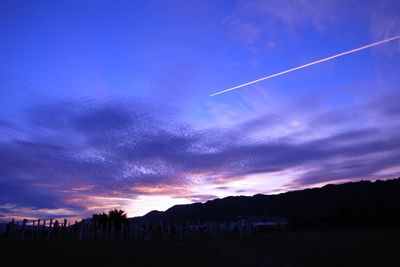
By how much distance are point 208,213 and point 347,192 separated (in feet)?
152

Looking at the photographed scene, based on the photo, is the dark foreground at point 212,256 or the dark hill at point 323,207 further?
the dark hill at point 323,207

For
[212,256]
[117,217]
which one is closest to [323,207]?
[117,217]

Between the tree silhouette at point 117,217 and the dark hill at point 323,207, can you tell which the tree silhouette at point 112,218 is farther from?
the dark hill at point 323,207

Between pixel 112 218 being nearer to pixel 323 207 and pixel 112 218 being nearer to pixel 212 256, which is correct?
pixel 212 256

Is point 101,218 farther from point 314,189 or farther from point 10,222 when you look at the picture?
point 314,189

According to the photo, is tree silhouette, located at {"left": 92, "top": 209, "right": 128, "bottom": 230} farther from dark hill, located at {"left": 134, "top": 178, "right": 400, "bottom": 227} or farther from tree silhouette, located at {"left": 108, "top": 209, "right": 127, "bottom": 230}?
dark hill, located at {"left": 134, "top": 178, "right": 400, "bottom": 227}

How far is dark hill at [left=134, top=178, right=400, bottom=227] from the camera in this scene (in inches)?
2179

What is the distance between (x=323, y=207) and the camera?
91.7 m

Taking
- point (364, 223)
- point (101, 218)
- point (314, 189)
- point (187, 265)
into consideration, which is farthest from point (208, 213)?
point (187, 265)

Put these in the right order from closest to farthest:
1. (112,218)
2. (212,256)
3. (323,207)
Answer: (212,256) → (112,218) → (323,207)

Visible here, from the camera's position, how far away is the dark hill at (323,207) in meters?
55.3

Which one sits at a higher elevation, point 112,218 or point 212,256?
point 112,218

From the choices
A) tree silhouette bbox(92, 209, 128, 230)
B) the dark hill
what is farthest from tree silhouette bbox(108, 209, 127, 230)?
the dark hill

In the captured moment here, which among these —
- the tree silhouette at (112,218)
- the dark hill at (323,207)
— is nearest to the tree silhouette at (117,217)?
the tree silhouette at (112,218)
